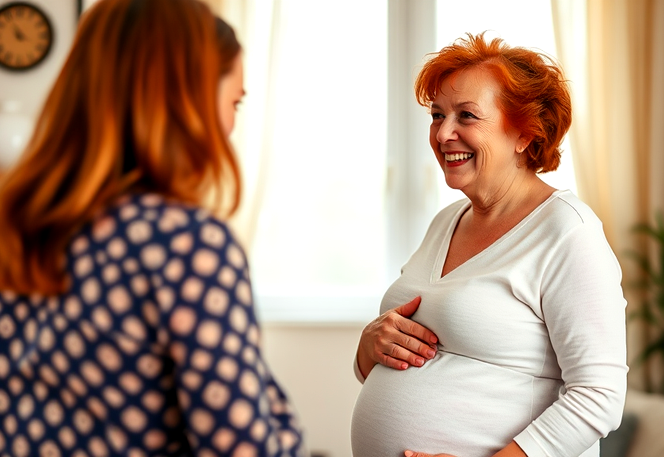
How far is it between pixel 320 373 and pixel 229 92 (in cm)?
232

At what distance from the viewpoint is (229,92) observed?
87 centimetres

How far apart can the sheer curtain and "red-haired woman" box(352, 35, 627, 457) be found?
1.41 m

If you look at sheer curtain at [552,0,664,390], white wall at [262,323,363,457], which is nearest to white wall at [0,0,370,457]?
white wall at [262,323,363,457]

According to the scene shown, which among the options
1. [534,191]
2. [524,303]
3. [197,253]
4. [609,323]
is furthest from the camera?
[534,191]

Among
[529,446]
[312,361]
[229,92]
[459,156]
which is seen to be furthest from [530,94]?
[312,361]

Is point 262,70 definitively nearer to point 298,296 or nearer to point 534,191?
point 298,296

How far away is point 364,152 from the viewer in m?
3.08

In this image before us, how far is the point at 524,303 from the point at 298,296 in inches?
69.3

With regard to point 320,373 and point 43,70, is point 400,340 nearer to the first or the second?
point 320,373

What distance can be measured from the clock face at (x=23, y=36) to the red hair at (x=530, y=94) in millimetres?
2132

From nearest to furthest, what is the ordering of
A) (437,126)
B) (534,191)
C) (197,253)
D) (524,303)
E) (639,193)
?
(197,253) < (524,303) < (534,191) < (437,126) < (639,193)

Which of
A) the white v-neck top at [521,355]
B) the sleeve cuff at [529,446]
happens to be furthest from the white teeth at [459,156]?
the sleeve cuff at [529,446]

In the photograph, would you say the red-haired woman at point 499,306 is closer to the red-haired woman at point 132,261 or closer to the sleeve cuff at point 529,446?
the sleeve cuff at point 529,446

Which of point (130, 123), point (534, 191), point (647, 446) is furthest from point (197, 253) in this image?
point (647, 446)
